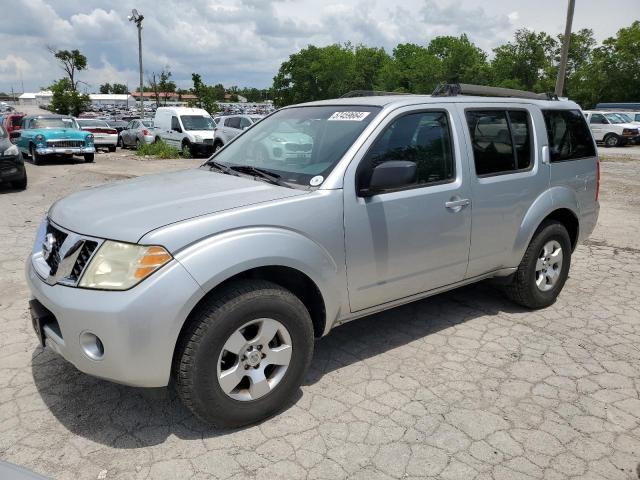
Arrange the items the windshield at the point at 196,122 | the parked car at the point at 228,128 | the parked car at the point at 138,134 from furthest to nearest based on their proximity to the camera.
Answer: the parked car at the point at 138,134 → the windshield at the point at 196,122 → the parked car at the point at 228,128

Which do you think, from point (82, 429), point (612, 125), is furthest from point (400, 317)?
point (612, 125)

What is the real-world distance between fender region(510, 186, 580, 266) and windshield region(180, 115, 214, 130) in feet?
59.0

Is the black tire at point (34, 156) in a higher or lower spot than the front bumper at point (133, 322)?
lower

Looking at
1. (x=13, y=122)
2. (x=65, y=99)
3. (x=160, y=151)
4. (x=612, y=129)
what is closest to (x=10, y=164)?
(x=160, y=151)

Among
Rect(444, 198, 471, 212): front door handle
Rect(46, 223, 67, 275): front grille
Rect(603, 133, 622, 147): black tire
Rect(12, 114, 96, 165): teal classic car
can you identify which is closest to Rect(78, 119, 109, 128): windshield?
Rect(12, 114, 96, 165): teal classic car

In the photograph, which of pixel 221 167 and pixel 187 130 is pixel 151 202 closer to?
pixel 221 167

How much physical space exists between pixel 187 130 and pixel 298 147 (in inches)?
705

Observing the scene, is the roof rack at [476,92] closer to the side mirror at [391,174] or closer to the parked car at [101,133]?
the side mirror at [391,174]

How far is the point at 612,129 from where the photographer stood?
26.9 meters

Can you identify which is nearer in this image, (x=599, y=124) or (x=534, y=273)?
(x=534, y=273)

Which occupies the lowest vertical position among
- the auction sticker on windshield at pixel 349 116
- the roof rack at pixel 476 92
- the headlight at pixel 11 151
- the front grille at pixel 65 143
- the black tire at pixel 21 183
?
the black tire at pixel 21 183

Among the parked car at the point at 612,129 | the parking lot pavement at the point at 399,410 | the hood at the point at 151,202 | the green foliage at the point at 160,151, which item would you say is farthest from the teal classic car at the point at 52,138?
the parked car at the point at 612,129

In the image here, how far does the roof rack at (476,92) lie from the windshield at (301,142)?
2.83ft

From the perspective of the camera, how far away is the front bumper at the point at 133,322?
8.02 feet
